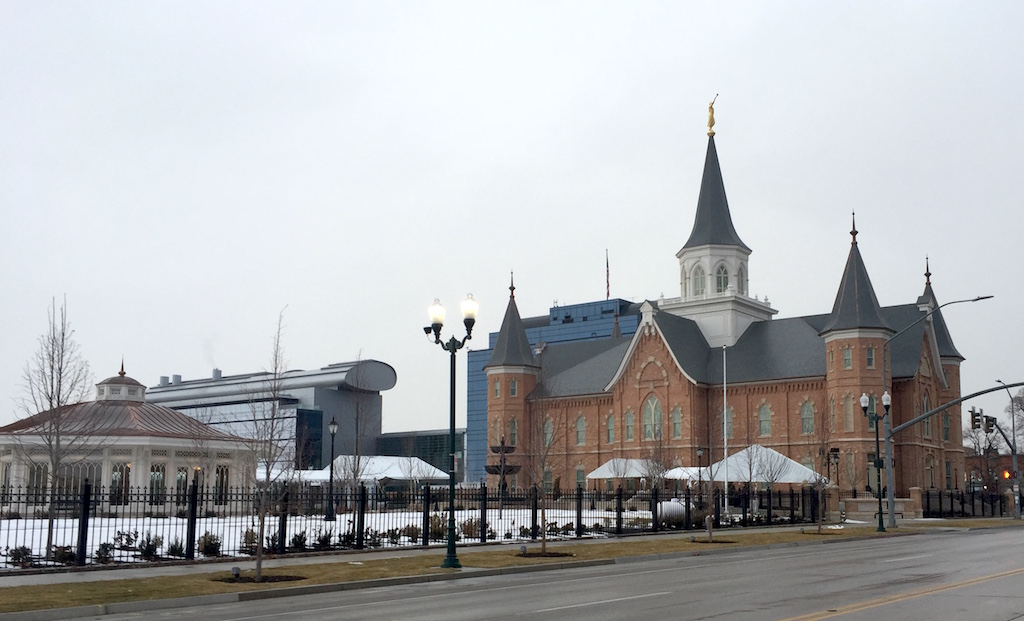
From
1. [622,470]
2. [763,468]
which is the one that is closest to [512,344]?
[622,470]

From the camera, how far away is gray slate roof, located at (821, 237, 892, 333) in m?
67.8

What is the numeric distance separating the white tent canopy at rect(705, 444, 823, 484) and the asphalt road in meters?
26.4

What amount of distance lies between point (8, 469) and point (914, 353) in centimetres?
5605

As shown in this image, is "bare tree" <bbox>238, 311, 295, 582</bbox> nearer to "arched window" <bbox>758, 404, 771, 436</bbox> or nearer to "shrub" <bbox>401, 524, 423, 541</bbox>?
"shrub" <bbox>401, 524, 423, 541</bbox>

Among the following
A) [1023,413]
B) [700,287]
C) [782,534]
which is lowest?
[782,534]

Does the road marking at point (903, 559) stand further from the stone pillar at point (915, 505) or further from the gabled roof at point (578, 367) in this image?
the gabled roof at point (578, 367)

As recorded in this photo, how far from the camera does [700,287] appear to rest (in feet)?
279

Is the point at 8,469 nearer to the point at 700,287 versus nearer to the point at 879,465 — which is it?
the point at 879,465

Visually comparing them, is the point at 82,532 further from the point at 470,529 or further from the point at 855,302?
the point at 855,302

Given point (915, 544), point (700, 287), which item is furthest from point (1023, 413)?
point (915, 544)

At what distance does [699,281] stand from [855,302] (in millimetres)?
18358

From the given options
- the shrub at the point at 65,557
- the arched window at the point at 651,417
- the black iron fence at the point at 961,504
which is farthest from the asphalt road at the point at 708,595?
the arched window at the point at 651,417

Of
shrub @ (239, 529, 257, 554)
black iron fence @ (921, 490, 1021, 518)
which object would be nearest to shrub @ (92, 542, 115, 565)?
shrub @ (239, 529, 257, 554)

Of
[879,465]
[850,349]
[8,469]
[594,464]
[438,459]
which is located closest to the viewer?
[879,465]
